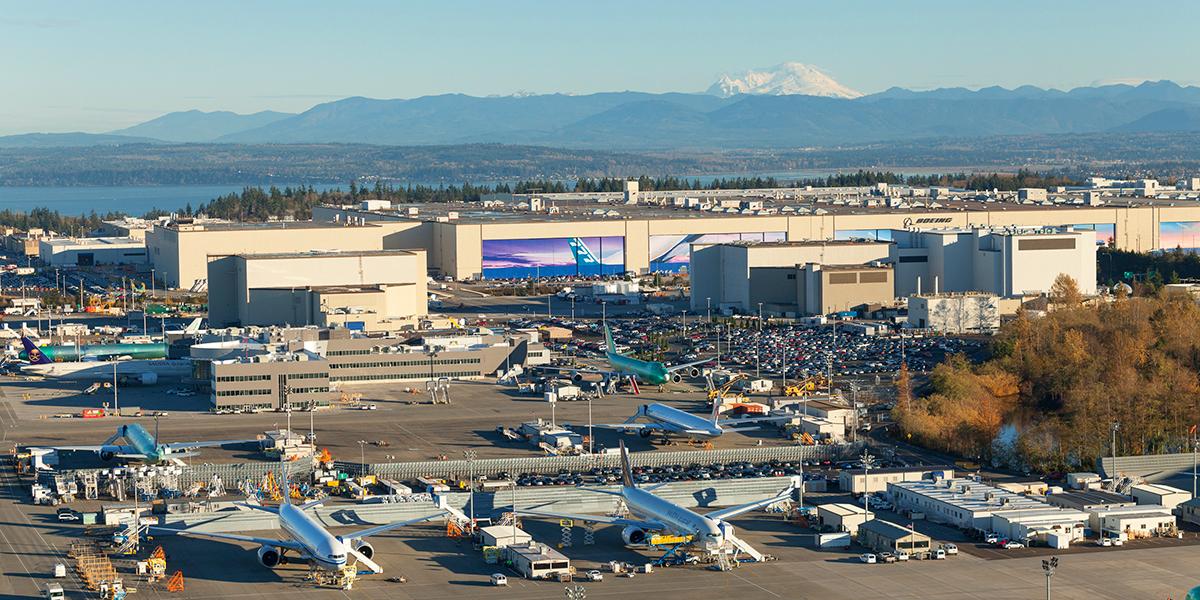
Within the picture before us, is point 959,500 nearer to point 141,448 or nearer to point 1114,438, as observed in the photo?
point 1114,438

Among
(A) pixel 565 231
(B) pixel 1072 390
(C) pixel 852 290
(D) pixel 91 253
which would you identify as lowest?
(B) pixel 1072 390

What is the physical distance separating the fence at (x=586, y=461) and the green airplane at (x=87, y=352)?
80.3ft

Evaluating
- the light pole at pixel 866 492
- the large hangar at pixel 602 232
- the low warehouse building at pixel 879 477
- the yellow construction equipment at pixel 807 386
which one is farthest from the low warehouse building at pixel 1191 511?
the large hangar at pixel 602 232

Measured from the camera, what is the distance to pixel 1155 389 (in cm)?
5566

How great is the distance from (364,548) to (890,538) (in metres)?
11.4

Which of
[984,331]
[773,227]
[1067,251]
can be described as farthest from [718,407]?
[773,227]

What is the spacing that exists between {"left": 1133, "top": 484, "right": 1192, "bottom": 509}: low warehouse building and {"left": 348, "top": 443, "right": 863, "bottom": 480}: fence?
380 inches

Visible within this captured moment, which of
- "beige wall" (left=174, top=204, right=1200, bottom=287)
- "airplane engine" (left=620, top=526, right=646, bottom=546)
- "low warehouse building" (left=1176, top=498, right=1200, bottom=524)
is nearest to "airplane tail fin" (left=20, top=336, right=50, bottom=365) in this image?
"beige wall" (left=174, top=204, right=1200, bottom=287)

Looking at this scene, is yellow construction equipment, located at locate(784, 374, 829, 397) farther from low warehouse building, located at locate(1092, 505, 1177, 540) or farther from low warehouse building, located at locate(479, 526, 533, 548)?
low warehouse building, located at locate(479, 526, 533, 548)

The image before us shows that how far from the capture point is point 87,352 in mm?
71875

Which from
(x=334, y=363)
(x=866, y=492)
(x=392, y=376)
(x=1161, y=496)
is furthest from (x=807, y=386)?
(x=1161, y=496)

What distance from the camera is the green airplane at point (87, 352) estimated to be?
71.1 meters

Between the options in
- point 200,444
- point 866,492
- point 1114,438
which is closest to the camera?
point 866,492

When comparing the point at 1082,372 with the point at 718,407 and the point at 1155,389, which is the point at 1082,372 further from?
the point at 718,407
